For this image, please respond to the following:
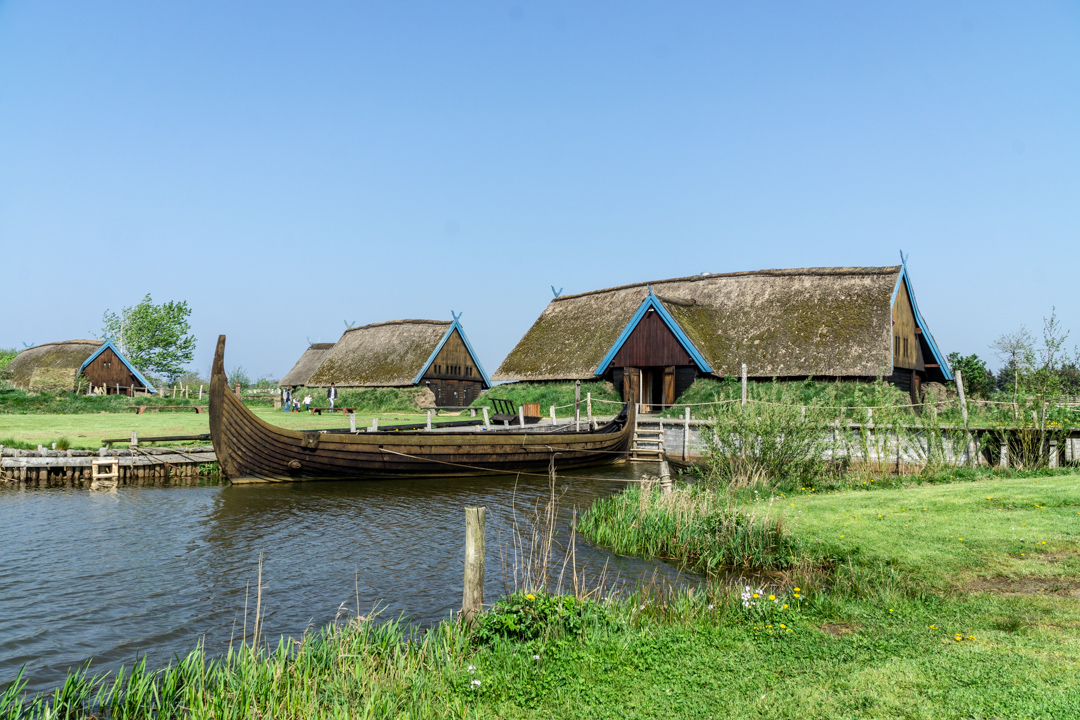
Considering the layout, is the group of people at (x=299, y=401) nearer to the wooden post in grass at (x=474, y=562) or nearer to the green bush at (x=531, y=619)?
the wooden post in grass at (x=474, y=562)

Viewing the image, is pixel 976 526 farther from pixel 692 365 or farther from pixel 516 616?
pixel 692 365

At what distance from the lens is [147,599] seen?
870cm

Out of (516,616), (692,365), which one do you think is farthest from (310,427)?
(516,616)

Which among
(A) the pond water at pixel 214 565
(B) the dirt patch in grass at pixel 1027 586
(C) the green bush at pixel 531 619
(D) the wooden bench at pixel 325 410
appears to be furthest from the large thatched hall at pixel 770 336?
(C) the green bush at pixel 531 619

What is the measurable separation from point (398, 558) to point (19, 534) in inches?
265

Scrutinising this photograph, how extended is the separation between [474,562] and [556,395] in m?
26.7

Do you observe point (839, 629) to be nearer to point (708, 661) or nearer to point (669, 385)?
point (708, 661)

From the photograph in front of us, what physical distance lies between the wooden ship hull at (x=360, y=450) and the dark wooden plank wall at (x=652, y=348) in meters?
7.44

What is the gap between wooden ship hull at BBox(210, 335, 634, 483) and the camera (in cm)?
1758

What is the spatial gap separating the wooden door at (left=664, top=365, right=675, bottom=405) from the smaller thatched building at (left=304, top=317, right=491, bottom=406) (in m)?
18.9

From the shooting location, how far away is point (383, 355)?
4816 cm

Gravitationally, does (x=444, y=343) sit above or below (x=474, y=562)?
above

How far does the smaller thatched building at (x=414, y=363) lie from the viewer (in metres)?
44.9

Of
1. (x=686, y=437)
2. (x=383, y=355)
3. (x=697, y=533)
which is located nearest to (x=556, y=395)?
(x=686, y=437)
